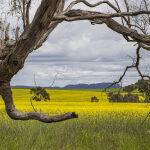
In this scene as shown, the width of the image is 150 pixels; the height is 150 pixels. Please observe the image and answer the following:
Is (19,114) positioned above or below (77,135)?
above

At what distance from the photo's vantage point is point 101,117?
24266 millimetres

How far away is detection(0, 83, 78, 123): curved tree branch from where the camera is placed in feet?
26.4

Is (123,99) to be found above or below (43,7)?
below

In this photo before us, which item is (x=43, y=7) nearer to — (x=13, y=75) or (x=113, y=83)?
(x=13, y=75)

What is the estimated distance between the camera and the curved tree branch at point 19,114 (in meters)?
8.03

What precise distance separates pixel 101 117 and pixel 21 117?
1599 cm

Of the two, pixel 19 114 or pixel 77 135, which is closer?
pixel 19 114

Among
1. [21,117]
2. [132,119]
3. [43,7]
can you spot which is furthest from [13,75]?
[132,119]

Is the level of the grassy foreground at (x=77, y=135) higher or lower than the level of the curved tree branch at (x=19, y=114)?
lower

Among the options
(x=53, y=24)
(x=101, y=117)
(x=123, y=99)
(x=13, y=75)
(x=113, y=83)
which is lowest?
(x=123, y=99)

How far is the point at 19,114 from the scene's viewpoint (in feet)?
27.9

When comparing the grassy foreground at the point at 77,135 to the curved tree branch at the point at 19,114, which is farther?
the grassy foreground at the point at 77,135

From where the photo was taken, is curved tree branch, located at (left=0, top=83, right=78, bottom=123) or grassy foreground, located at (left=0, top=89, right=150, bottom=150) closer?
curved tree branch, located at (left=0, top=83, right=78, bottom=123)

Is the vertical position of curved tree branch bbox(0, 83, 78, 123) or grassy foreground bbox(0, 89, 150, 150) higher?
curved tree branch bbox(0, 83, 78, 123)
